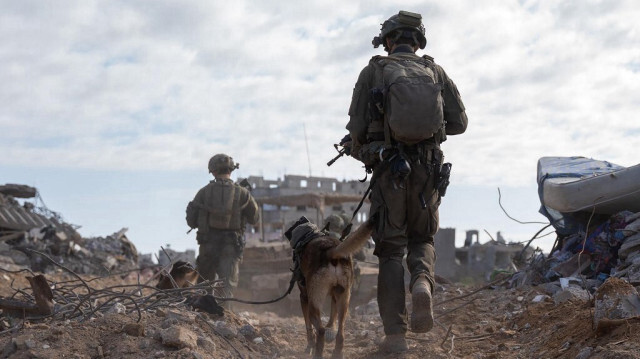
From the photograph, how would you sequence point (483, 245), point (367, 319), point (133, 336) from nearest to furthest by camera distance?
point (133, 336)
point (367, 319)
point (483, 245)

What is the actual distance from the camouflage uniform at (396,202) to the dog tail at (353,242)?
80 millimetres

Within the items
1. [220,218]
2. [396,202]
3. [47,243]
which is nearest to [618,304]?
[396,202]

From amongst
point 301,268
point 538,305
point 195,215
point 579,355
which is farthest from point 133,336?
point 195,215

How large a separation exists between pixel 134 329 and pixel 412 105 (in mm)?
2336

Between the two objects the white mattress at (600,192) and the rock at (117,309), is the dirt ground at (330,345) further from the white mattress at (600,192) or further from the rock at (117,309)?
the white mattress at (600,192)

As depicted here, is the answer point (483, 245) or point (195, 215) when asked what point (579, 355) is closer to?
point (195, 215)

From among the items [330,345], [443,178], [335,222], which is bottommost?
[330,345]

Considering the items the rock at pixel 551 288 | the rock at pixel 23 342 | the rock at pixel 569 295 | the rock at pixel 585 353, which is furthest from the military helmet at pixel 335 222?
the rock at pixel 23 342

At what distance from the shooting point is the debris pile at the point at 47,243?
57.3 ft

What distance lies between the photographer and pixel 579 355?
3.98 metres

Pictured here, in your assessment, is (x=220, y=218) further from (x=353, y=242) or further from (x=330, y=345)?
(x=353, y=242)

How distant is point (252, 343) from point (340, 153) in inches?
65.5

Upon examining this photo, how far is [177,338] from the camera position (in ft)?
13.7

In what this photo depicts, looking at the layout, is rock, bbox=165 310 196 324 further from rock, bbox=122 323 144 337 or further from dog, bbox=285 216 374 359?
dog, bbox=285 216 374 359
